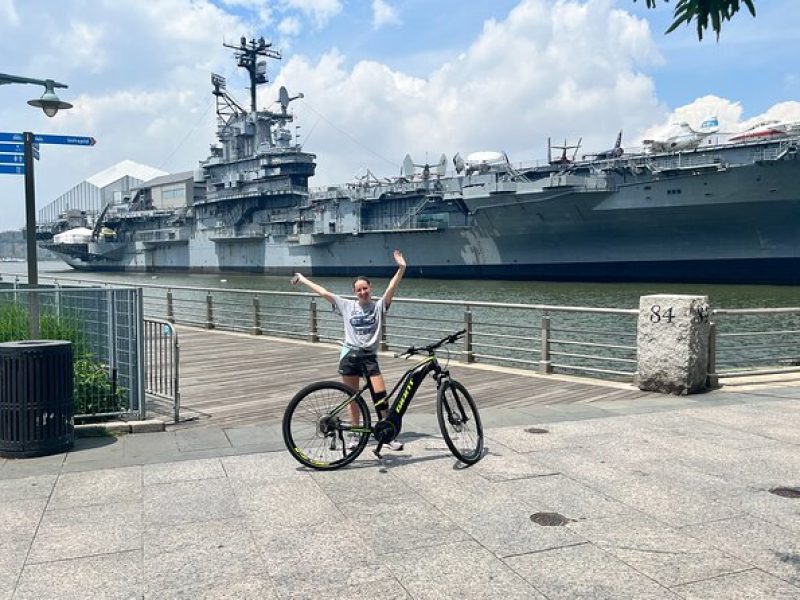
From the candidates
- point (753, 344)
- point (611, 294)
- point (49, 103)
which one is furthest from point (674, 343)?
point (611, 294)

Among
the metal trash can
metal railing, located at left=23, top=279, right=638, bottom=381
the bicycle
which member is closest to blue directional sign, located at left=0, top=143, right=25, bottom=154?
metal railing, located at left=23, top=279, right=638, bottom=381

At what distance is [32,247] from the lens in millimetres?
8914

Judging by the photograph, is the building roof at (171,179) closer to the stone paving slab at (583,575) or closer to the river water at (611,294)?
the river water at (611,294)

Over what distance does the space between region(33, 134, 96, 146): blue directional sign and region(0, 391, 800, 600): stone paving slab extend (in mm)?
4575

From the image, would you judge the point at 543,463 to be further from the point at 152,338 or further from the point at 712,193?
the point at 712,193

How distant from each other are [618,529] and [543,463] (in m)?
1.52

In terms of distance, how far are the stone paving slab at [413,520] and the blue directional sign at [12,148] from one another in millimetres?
4429

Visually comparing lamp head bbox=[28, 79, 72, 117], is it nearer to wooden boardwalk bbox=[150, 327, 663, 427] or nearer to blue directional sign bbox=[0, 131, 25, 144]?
blue directional sign bbox=[0, 131, 25, 144]

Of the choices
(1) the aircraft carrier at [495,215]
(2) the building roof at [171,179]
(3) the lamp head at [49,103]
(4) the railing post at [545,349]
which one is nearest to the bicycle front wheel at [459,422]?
(4) the railing post at [545,349]

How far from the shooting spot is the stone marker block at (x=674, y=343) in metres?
8.91

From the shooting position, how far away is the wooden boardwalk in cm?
838

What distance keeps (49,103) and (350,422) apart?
23.2ft

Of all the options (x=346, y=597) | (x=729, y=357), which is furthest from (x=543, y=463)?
(x=729, y=357)

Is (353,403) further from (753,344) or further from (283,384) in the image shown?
(753,344)
